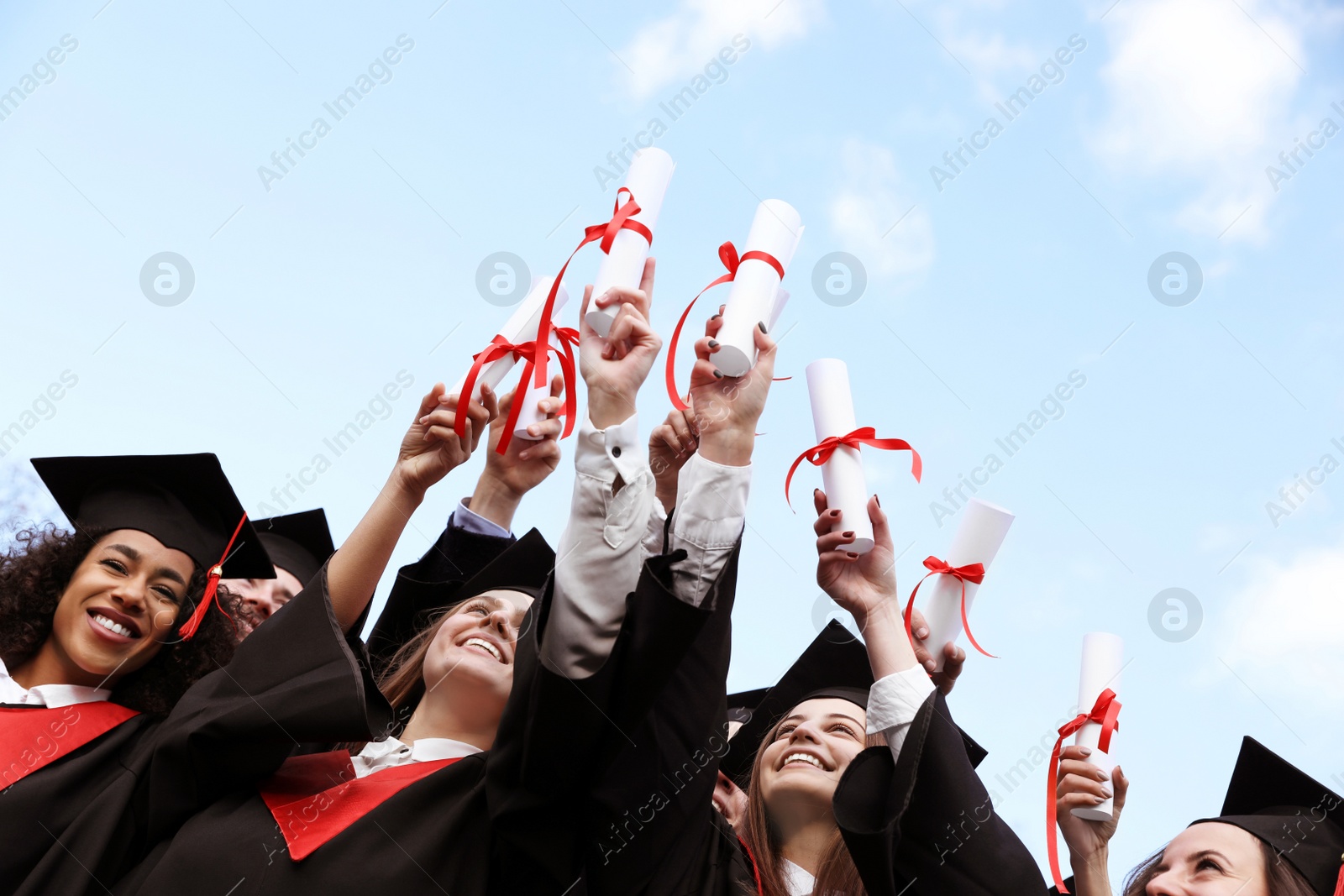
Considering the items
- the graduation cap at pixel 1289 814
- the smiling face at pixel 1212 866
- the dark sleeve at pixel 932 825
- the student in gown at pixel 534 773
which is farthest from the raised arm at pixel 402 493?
the graduation cap at pixel 1289 814

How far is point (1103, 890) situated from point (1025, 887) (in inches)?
41.9

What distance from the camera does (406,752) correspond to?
3.27 m

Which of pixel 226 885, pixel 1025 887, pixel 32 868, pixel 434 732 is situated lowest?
pixel 32 868

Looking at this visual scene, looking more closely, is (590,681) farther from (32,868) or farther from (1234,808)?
(1234,808)

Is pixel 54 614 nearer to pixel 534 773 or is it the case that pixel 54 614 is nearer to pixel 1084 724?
pixel 534 773

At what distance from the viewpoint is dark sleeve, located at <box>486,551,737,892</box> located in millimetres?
2539

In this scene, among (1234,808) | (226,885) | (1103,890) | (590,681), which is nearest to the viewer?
(590,681)

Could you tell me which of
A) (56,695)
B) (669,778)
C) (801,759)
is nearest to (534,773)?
(669,778)

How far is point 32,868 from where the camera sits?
3199 millimetres

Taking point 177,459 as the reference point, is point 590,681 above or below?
above

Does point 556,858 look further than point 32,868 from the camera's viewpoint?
No

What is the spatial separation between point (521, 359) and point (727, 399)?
3.39 ft

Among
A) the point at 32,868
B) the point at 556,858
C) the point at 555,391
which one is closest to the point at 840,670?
the point at 555,391

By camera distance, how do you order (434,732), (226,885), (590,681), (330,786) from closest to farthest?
(590,681)
(226,885)
(330,786)
(434,732)
